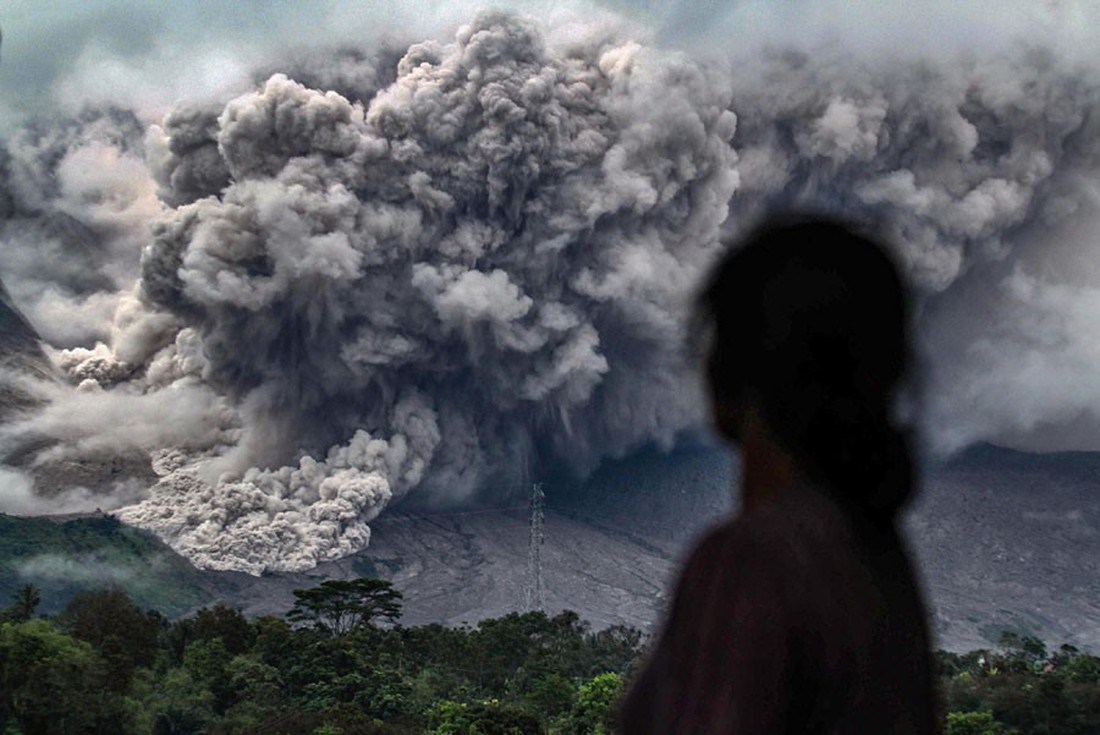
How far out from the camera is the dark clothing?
1187 mm

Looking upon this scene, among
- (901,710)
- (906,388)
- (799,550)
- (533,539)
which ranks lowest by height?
(901,710)

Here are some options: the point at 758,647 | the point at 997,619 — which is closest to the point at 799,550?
the point at 758,647

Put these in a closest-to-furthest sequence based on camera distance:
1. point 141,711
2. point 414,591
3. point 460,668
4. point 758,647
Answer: point 758,647 < point 141,711 < point 460,668 < point 414,591

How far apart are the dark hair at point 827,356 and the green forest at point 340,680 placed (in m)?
15.9

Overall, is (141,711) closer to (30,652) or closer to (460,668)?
(30,652)

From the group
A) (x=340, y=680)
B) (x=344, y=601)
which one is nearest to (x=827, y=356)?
(x=340, y=680)

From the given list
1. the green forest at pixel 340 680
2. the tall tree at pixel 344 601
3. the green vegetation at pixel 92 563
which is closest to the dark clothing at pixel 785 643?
the green forest at pixel 340 680

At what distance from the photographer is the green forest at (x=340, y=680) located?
20500 millimetres

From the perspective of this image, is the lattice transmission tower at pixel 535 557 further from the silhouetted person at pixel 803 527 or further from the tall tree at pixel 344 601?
the silhouetted person at pixel 803 527

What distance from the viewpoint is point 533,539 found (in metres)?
85.1

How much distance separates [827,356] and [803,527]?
23cm

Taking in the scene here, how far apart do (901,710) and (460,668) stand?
102 ft

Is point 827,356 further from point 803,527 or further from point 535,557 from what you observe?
point 535,557

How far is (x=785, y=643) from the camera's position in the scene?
3.93 feet
